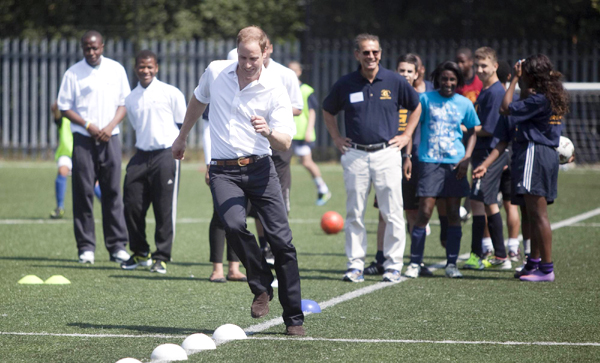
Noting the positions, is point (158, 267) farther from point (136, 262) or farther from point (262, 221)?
point (262, 221)

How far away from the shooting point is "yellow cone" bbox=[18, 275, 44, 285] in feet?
25.9

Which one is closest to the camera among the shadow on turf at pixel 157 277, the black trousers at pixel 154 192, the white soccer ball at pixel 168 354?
the white soccer ball at pixel 168 354

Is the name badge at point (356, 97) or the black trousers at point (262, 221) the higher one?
the name badge at point (356, 97)

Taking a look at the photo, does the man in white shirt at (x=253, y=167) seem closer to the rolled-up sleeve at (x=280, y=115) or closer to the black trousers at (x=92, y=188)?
the rolled-up sleeve at (x=280, y=115)

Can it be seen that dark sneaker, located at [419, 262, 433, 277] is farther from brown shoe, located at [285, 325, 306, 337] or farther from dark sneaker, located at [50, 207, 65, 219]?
dark sneaker, located at [50, 207, 65, 219]

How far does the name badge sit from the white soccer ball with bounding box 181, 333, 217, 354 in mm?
3371

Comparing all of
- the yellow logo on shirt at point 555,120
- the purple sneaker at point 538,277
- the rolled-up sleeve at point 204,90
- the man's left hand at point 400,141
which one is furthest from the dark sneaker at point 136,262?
the yellow logo on shirt at point 555,120

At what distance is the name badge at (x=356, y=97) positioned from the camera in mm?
7996

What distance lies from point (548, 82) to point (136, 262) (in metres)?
4.60

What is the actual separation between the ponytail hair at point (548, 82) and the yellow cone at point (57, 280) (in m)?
4.74

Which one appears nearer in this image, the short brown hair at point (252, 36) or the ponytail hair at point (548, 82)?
the short brown hair at point (252, 36)

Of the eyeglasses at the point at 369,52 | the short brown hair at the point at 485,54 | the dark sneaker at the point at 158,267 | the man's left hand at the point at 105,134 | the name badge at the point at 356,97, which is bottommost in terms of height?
the dark sneaker at the point at 158,267

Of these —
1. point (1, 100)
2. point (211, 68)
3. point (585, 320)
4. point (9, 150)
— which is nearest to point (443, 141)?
point (585, 320)

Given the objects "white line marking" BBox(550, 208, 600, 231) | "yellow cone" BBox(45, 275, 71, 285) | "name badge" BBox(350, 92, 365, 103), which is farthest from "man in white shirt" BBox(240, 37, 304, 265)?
"white line marking" BBox(550, 208, 600, 231)
